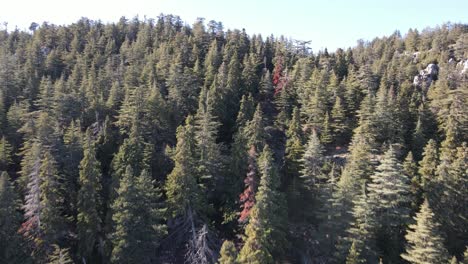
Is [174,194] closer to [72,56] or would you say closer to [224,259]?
[224,259]

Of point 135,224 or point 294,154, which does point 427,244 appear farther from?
point 135,224

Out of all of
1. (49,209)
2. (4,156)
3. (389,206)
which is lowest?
(49,209)

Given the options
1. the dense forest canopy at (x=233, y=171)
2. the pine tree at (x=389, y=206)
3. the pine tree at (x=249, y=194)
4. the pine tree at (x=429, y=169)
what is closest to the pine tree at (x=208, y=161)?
the dense forest canopy at (x=233, y=171)

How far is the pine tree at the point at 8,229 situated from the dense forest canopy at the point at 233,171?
0.11m

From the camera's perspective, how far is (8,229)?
36.1 metres

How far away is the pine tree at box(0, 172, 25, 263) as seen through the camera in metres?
35.3

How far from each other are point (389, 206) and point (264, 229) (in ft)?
43.8

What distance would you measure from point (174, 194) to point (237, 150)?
A: 984cm

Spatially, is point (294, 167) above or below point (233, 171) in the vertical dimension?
above

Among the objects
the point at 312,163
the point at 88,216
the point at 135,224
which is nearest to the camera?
the point at 135,224

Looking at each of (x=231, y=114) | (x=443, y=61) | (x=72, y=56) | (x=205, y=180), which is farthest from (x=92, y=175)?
(x=443, y=61)

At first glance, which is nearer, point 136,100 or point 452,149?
point 452,149

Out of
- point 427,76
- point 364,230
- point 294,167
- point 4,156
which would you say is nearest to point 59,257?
point 4,156

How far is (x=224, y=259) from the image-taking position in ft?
103
